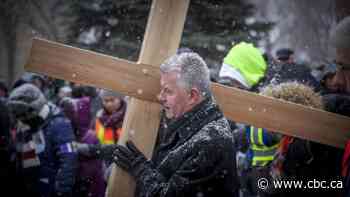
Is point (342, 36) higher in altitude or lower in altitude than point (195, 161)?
higher

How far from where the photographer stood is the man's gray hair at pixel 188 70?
8.38ft

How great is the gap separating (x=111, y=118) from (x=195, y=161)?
11.0 feet

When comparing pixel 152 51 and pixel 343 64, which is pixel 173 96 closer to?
pixel 152 51

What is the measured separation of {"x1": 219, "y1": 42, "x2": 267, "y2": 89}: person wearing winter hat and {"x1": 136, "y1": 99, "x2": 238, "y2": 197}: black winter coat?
62.5 inches

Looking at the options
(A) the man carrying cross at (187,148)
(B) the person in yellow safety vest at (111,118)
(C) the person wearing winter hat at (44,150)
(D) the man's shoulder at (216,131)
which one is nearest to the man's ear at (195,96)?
(A) the man carrying cross at (187,148)

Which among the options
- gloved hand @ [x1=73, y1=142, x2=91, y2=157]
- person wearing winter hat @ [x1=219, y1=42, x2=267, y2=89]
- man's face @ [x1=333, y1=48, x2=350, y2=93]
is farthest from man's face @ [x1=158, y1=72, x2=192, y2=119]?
gloved hand @ [x1=73, y1=142, x2=91, y2=157]

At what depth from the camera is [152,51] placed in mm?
2709

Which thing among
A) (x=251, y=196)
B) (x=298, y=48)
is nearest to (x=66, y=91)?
(x=251, y=196)

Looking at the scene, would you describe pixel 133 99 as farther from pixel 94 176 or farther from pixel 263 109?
pixel 94 176

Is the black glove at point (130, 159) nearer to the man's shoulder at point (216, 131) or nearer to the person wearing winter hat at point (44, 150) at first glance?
the man's shoulder at point (216, 131)

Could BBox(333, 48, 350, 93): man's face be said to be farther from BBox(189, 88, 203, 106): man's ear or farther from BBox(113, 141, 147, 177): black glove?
BBox(113, 141, 147, 177): black glove

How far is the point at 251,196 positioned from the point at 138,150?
1.64m

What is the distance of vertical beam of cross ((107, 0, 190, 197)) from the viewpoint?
2.70m

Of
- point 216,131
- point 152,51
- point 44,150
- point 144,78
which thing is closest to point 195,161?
point 216,131
